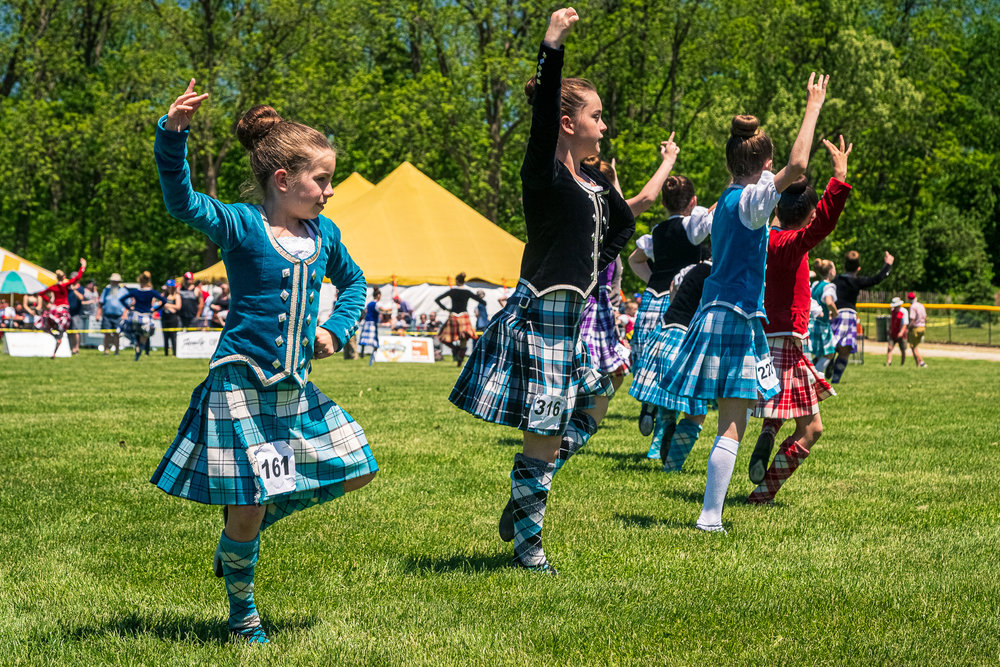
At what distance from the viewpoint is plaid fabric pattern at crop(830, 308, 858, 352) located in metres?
18.5

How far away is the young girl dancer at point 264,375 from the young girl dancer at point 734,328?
2.56 metres

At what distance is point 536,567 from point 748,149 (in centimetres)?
256

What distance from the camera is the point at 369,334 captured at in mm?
27047

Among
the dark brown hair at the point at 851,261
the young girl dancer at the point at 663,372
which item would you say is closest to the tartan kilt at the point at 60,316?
the dark brown hair at the point at 851,261

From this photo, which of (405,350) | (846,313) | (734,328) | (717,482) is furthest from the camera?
(405,350)

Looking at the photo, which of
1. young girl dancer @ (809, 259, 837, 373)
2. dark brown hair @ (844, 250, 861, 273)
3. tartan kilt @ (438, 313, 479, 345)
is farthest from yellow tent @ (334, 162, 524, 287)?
dark brown hair @ (844, 250, 861, 273)

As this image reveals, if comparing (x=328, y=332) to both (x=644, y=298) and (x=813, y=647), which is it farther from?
(x=644, y=298)

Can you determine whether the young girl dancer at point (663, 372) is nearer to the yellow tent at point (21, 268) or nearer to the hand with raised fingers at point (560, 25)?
the hand with raised fingers at point (560, 25)

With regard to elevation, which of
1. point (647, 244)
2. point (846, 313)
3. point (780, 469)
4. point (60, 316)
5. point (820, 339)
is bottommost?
point (780, 469)

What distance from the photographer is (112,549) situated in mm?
5555

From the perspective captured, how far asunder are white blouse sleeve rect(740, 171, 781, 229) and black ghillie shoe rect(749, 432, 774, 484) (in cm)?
165

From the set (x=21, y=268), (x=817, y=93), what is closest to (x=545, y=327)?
(x=817, y=93)

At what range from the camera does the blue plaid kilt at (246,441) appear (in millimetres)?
3738

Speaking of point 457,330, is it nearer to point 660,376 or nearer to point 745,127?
point 660,376
